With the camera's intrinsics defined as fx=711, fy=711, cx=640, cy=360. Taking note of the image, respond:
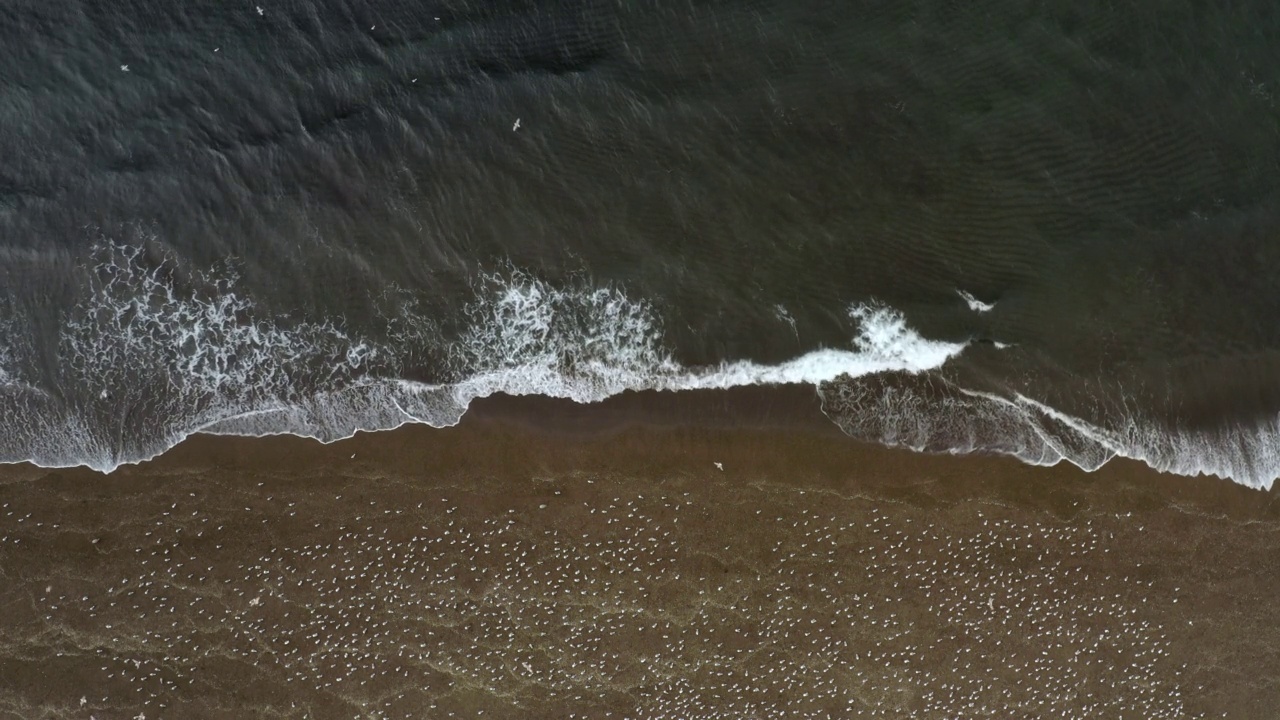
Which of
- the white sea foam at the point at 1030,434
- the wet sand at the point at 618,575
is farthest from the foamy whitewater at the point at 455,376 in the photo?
the wet sand at the point at 618,575

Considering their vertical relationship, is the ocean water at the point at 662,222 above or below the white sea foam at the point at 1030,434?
above

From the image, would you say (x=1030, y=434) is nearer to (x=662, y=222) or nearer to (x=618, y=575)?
(x=662, y=222)

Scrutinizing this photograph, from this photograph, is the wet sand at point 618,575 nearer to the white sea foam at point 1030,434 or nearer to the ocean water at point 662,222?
the white sea foam at point 1030,434

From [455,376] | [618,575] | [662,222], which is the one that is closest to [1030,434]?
[662,222]

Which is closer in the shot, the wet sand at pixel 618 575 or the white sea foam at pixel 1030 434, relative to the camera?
the wet sand at pixel 618 575

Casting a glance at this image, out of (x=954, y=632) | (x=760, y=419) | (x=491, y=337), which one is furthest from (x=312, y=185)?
(x=954, y=632)

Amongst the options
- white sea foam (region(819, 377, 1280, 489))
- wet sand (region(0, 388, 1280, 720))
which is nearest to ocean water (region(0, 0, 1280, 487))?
white sea foam (region(819, 377, 1280, 489))
